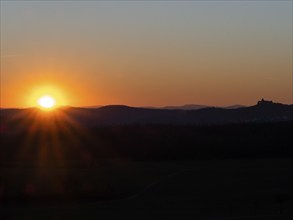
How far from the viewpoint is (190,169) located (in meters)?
72.1

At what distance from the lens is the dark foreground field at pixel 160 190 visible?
4141 centimetres

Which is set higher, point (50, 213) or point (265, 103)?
point (265, 103)

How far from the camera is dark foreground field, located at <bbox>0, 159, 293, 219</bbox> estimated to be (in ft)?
136

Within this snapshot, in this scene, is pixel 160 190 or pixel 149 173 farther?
pixel 149 173

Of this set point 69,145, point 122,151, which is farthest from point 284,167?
point 69,145

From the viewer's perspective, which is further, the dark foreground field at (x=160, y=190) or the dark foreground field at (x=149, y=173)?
the dark foreground field at (x=149, y=173)

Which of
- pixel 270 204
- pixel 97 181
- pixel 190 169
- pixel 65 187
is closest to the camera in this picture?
pixel 270 204

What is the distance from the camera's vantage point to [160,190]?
188ft

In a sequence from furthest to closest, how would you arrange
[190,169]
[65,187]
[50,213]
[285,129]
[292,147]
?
[285,129] → [292,147] → [190,169] → [65,187] → [50,213]

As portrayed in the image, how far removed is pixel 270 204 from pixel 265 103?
498ft

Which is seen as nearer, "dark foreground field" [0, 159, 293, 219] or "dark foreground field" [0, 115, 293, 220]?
"dark foreground field" [0, 159, 293, 219]

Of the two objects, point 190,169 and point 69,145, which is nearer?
point 190,169

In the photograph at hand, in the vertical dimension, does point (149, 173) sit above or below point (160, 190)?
above

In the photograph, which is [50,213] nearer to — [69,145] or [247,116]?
[69,145]
